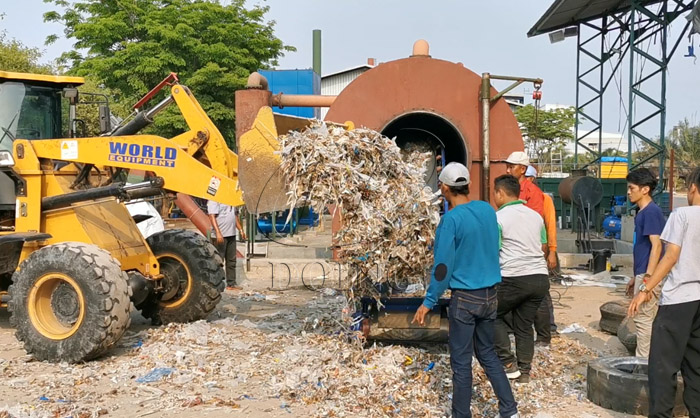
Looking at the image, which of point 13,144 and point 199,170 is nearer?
point 199,170

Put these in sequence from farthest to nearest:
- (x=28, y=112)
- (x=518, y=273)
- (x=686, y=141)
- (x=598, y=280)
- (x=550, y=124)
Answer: (x=550, y=124) → (x=686, y=141) → (x=598, y=280) → (x=28, y=112) → (x=518, y=273)

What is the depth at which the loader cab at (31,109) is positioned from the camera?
7.02 m

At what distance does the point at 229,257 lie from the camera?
9445 millimetres

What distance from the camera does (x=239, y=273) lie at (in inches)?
405

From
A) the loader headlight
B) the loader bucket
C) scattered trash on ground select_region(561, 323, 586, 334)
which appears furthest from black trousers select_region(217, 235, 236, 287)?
scattered trash on ground select_region(561, 323, 586, 334)

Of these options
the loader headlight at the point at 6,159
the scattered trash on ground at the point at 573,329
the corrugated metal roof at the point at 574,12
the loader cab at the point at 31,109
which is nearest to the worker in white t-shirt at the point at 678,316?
the scattered trash on ground at the point at 573,329

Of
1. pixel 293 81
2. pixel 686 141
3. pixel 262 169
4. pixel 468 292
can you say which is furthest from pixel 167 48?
pixel 686 141

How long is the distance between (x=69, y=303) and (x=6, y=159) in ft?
5.77

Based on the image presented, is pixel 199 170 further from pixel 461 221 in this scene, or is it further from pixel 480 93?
pixel 480 93

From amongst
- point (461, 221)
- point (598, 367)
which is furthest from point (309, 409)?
point (598, 367)

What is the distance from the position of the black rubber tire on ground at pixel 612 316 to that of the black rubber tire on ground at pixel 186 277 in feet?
13.6

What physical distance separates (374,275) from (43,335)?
9.94 ft

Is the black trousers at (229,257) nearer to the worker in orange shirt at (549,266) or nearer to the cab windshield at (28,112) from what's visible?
the cab windshield at (28,112)

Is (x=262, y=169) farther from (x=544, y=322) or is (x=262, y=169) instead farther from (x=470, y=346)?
(x=544, y=322)
